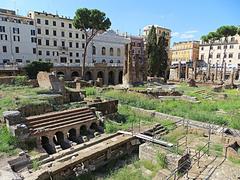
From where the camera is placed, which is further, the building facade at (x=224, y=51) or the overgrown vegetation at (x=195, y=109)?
the building facade at (x=224, y=51)

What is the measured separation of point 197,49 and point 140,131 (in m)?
64.4

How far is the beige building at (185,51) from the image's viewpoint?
223ft

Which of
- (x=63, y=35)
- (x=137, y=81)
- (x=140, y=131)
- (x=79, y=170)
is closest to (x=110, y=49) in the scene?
(x=63, y=35)

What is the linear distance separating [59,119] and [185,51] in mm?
64661

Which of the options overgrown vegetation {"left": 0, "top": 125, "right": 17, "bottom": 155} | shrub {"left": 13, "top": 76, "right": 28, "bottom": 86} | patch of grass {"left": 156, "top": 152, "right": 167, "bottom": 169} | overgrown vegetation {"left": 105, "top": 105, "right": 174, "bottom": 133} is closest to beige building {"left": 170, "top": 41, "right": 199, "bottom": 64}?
overgrown vegetation {"left": 105, "top": 105, "right": 174, "bottom": 133}

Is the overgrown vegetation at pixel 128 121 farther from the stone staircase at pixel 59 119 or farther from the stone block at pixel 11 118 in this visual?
the stone block at pixel 11 118

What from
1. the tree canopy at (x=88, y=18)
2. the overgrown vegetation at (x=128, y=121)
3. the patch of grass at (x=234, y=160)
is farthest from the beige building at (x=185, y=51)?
the patch of grass at (x=234, y=160)

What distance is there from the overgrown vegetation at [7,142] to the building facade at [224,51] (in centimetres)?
5263

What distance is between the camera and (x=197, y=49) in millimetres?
69438

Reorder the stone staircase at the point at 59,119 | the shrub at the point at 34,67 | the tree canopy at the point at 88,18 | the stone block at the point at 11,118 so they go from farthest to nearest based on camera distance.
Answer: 1. the tree canopy at the point at 88,18
2. the shrub at the point at 34,67
3. the stone staircase at the point at 59,119
4. the stone block at the point at 11,118

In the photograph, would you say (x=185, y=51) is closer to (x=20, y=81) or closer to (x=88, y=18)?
(x=88, y=18)

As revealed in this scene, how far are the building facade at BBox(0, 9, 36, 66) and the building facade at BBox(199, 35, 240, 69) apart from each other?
4372 cm

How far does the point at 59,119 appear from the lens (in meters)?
12.6

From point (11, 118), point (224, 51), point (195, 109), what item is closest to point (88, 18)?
point (195, 109)
